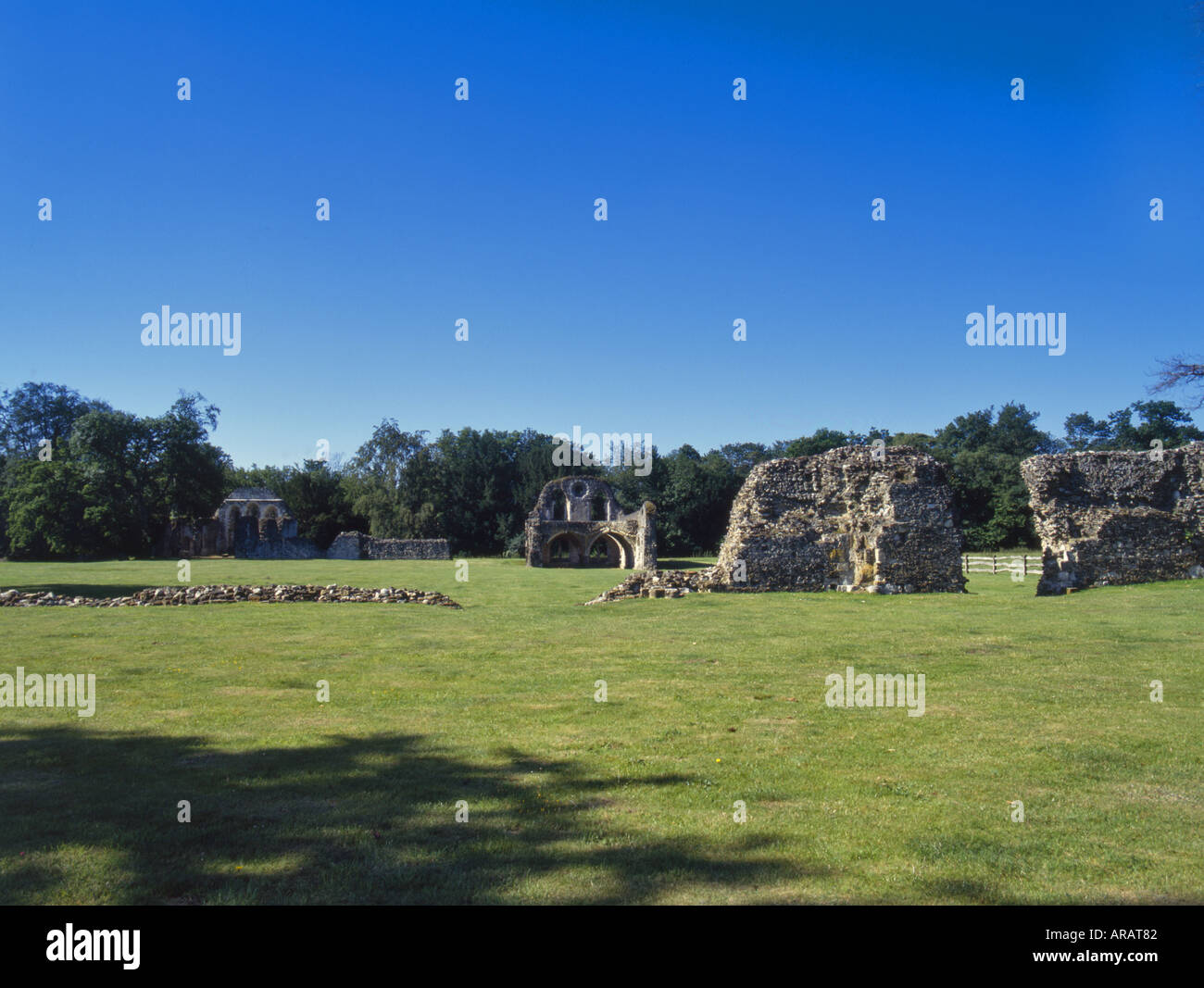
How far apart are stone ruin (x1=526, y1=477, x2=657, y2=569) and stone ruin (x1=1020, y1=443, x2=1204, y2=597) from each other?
2624 centimetres

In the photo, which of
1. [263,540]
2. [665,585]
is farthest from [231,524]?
[665,585]

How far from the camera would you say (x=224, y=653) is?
1297 centimetres

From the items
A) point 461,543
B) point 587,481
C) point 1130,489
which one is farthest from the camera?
point 461,543

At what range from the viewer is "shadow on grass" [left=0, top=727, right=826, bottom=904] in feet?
14.0

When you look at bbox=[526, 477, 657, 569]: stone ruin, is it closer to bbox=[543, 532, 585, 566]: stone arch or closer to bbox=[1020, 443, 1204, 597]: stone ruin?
bbox=[543, 532, 585, 566]: stone arch

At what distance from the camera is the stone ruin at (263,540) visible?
220 ft

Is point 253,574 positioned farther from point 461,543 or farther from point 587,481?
point 461,543

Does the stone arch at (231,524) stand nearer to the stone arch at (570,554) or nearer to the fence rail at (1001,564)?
the stone arch at (570,554)

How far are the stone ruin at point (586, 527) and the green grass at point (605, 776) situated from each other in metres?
37.5

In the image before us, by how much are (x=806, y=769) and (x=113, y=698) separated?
8.28 metres

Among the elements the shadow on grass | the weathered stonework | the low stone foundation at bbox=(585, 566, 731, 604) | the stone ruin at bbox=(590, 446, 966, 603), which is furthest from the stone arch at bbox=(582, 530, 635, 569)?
the shadow on grass

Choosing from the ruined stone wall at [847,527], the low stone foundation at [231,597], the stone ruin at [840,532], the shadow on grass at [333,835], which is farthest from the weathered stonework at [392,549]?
the shadow on grass at [333,835]
